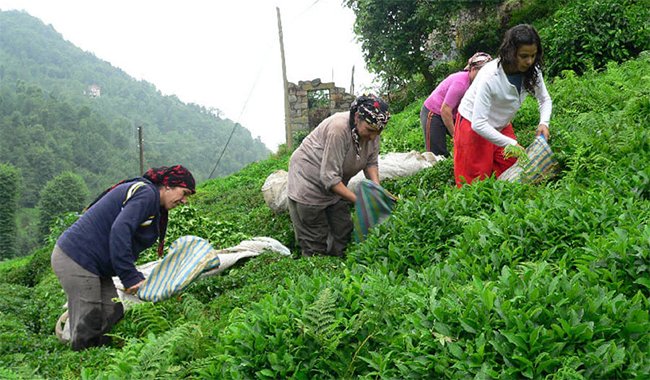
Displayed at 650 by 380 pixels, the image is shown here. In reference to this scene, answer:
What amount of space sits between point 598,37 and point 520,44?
23.8 ft

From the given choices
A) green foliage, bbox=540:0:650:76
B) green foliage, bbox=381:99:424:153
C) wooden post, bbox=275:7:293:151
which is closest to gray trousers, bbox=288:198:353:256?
green foliage, bbox=381:99:424:153

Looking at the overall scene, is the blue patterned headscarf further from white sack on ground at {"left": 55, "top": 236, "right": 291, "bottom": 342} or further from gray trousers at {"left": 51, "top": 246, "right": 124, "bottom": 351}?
gray trousers at {"left": 51, "top": 246, "right": 124, "bottom": 351}

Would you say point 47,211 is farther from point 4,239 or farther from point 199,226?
point 199,226

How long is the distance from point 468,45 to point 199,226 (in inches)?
476

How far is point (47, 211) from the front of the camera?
64.0m

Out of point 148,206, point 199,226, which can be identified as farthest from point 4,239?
point 148,206

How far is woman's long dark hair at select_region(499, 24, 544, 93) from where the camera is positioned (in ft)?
16.1

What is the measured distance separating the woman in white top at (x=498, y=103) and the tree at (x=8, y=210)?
183ft

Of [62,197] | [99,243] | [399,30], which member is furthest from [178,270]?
[62,197]

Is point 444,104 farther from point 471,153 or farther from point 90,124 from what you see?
point 90,124

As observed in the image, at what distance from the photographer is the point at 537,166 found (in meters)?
5.26

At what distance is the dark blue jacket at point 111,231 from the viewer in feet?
16.1

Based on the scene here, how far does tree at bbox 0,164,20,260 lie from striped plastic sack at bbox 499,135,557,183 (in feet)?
184

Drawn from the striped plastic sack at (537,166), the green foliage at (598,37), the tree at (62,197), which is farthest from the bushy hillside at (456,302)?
the tree at (62,197)
